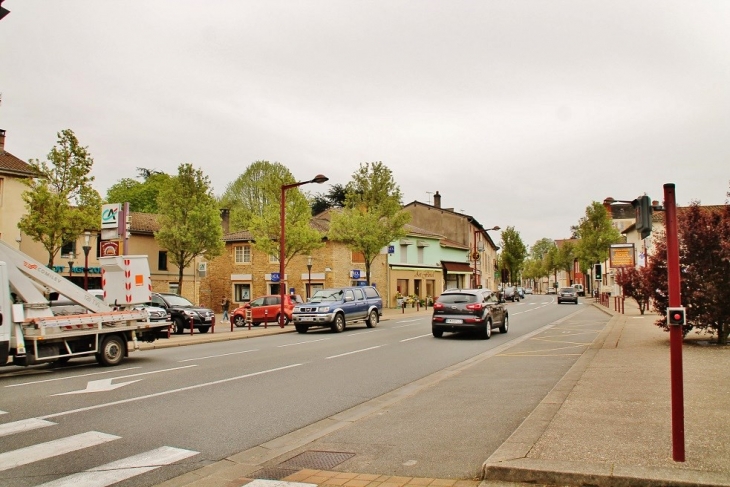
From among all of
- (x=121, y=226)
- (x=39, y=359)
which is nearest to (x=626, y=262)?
(x=121, y=226)

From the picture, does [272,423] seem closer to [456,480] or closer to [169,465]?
[169,465]

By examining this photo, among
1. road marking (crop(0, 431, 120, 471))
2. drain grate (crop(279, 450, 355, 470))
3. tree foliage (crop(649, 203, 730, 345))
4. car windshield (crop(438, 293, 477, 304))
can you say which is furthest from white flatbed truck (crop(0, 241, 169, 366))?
tree foliage (crop(649, 203, 730, 345))

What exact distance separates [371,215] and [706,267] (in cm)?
2423

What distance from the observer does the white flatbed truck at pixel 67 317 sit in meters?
11.3

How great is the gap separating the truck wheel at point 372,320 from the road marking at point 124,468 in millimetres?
19621

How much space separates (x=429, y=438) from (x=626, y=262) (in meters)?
34.8

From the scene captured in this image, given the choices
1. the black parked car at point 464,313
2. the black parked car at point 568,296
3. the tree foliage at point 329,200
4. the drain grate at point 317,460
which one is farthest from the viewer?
the tree foliage at point 329,200

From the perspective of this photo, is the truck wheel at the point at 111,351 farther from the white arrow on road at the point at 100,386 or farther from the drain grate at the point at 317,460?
the drain grate at the point at 317,460

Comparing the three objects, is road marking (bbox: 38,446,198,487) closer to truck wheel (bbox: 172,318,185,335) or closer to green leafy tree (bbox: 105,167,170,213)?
truck wheel (bbox: 172,318,185,335)

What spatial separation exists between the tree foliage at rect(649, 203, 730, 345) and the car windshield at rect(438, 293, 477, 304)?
6989 millimetres

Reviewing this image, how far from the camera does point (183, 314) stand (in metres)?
25.6

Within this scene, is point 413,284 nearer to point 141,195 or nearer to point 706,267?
point 141,195

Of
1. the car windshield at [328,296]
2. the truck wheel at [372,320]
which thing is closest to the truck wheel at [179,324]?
the car windshield at [328,296]

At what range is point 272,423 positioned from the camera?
757 centimetres
